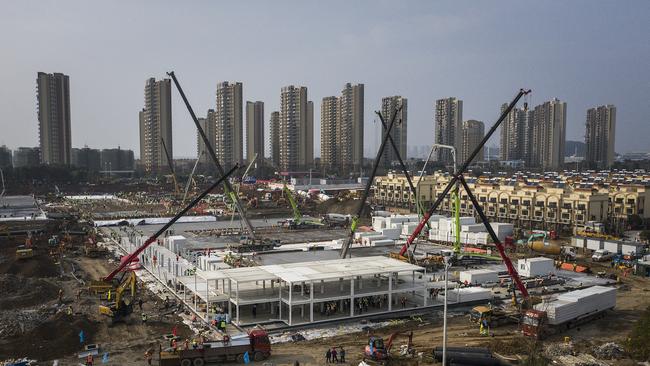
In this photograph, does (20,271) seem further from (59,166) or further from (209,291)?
(59,166)

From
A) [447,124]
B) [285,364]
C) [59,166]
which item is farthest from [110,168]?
[285,364]

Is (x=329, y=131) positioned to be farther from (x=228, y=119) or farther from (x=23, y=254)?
(x=23, y=254)

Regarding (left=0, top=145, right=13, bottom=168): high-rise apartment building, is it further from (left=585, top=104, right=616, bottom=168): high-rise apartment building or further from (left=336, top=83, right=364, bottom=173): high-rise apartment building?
(left=585, top=104, right=616, bottom=168): high-rise apartment building

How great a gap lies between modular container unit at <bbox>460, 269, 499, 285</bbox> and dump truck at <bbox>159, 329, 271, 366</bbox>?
1276 centimetres

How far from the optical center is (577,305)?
18.5 meters

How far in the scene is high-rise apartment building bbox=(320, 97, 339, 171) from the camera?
389 ft

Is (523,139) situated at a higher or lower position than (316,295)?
higher

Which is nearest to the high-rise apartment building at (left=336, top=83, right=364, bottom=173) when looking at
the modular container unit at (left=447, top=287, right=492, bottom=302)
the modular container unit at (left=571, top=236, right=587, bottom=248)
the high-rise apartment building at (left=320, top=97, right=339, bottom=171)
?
the high-rise apartment building at (left=320, top=97, right=339, bottom=171)

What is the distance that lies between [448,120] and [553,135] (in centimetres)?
2777

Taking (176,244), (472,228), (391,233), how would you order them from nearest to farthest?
(176,244), (472,228), (391,233)

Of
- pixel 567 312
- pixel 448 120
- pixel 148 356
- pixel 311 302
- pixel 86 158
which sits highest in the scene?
pixel 448 120

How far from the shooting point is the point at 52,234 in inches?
1599

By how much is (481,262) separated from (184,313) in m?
18.6

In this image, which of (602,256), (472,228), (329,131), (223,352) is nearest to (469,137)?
(329,131)
